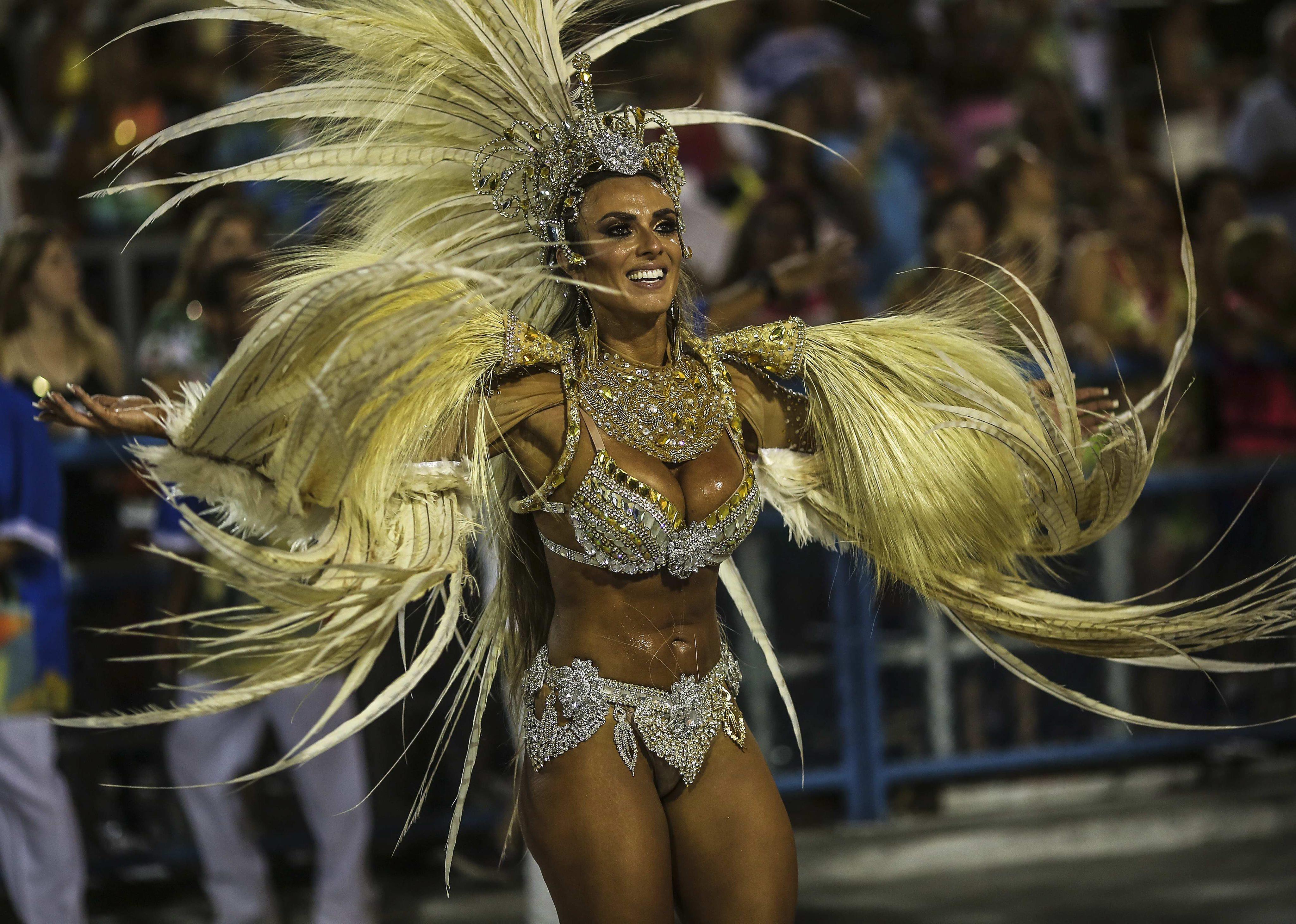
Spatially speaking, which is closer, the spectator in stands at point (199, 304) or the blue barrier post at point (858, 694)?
the spectator in stands at point (199, 304)

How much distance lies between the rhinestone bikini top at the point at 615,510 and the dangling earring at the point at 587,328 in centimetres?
3

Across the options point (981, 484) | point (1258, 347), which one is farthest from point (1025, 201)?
point (981, 484)

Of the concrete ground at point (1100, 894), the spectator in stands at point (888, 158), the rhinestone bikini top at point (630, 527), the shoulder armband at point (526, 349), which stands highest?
the spectator in stands at point (888, 158)

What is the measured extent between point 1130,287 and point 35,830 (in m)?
4.46

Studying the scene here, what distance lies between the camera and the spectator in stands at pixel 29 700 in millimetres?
4059

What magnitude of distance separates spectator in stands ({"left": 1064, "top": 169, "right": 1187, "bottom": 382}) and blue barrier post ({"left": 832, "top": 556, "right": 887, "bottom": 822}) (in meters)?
1.34

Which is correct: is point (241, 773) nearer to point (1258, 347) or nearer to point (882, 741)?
point (882, 741)

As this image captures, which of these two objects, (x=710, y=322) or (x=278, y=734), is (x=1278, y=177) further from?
(x=278, y=734)

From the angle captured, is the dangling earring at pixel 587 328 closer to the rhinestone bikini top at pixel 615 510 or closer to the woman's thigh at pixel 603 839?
the rhinestone bikini top at pixel 615 510

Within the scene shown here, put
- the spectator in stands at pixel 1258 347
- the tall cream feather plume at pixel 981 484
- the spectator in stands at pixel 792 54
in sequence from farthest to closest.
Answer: the spectator in stands at pixel 792 54, the spectator in stands at pixel 1258 347, the tall cream feather plume at pixel 981 484

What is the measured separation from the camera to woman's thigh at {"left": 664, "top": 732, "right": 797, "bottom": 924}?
8.37 feet

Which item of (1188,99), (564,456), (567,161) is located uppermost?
(1188,99)

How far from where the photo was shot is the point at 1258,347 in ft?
18.0

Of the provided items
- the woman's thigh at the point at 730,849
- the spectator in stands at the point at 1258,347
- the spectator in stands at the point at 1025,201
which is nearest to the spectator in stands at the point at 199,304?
the woman's thigh at the point at 730,849
